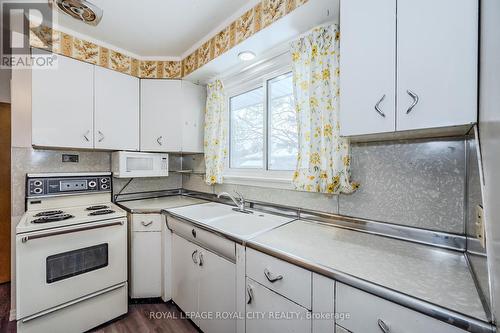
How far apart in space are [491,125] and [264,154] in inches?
58.0

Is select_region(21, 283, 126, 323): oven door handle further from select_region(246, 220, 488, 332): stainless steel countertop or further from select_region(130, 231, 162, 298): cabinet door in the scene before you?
select_region(246, 220, 488, 332): stainless steel countertop

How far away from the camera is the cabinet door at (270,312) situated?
3.10 feet

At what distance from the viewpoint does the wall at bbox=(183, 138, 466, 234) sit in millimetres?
1032

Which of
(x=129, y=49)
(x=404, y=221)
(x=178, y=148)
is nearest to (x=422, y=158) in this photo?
(x=404, y=221)

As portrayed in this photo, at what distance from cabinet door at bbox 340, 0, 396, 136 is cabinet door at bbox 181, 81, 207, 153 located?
174cm

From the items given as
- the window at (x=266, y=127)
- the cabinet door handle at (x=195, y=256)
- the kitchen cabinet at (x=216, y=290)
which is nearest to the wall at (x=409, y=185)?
the window at (x=266, y=127)

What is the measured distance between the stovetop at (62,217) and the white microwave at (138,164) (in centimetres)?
38

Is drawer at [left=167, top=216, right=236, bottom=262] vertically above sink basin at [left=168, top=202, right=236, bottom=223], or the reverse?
sink basin at [left=168, top=202, right=236, bottom=223]

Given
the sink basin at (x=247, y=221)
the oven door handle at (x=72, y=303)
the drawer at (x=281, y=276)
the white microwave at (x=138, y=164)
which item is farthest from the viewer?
the white microwave at (x=138, y=164)

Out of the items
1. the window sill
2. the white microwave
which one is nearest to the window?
the window sill

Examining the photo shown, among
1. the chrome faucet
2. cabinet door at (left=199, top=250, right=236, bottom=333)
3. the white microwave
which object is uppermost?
the white microwave

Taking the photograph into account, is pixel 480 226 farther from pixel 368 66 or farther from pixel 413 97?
pixel 368 66

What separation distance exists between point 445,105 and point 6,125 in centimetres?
365

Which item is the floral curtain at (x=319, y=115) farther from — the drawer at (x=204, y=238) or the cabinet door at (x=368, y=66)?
the drawer at (x=204, y=238)
